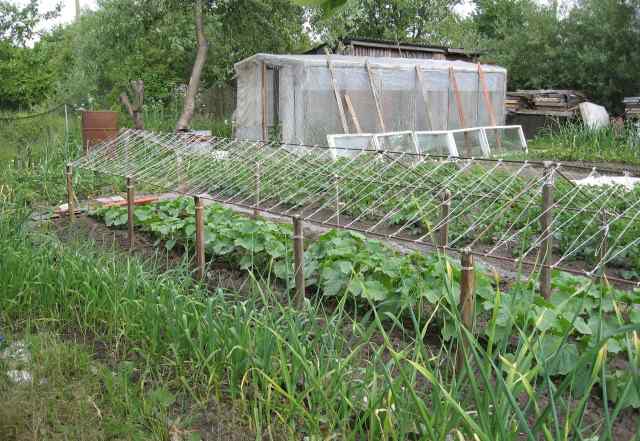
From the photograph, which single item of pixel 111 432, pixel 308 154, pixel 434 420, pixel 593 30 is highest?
pixel 593 30

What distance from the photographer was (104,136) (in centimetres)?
1022

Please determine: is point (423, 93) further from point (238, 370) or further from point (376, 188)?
point (238, 370)

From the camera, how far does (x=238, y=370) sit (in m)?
2.88

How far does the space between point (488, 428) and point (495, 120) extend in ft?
44.2

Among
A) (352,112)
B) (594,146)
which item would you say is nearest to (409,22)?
(594,146)

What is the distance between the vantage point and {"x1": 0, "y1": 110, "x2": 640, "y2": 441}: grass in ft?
7.03

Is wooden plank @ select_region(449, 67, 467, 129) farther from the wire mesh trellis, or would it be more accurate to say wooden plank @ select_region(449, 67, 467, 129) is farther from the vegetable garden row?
the vegetable garden row

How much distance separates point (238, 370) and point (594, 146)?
11.7 metres

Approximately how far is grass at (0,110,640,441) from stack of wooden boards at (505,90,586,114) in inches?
575

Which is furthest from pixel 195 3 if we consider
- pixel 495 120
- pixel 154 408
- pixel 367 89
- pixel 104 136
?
pixel 154 408

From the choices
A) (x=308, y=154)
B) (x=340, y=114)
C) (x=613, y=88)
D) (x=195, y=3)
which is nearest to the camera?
(x=308, y=154)

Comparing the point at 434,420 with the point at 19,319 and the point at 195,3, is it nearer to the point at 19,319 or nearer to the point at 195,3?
the point at 19,319

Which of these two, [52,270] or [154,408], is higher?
[52,270]

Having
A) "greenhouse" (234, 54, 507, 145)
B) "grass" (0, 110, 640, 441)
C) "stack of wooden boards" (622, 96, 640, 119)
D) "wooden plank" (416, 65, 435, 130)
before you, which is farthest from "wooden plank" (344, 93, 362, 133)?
"grass" (0, 110, 640, 441)
